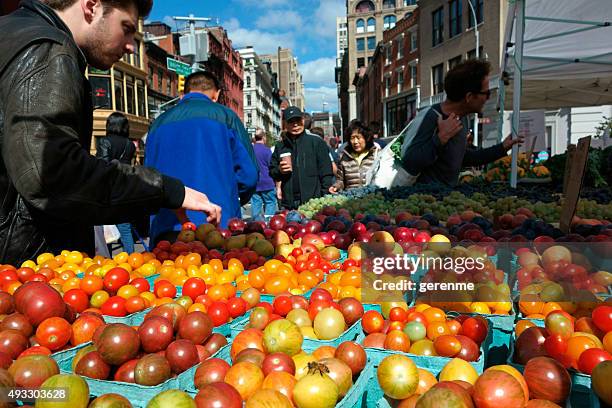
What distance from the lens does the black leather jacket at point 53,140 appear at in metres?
1.89

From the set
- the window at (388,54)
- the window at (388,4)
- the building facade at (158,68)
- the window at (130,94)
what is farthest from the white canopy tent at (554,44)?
the window at (388,4)

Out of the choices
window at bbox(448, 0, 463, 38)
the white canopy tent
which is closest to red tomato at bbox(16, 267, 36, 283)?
the white canopy tent

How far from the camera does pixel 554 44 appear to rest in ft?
28.2

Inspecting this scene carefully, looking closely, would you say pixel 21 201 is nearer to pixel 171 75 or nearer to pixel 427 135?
pixel 427 135

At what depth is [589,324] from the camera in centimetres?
168

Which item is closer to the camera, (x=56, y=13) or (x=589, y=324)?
(x=589, y=324)

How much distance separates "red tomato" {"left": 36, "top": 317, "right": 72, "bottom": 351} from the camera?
66.6 inches

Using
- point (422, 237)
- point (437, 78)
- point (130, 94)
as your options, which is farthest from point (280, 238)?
point (130, 94)

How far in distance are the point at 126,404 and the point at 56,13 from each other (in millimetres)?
1928

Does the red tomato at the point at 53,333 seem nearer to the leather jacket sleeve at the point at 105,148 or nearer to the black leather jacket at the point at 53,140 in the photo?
the black leather jacket at the point at 53,140

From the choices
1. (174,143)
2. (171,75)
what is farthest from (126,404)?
(171,75)

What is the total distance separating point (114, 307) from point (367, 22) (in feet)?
253

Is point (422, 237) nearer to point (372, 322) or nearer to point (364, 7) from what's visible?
point (372, 322)

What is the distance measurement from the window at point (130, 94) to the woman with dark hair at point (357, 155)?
113 ft
